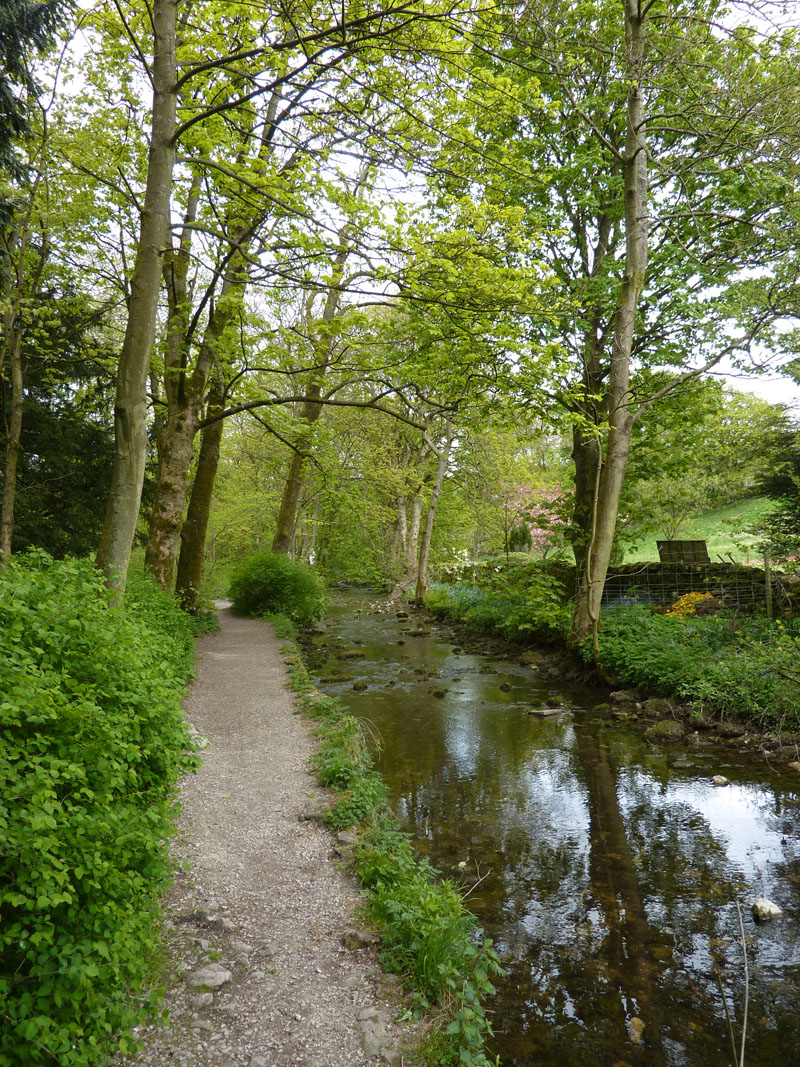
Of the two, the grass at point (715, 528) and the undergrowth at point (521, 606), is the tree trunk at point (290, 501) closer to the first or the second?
the undergrowth at point (521, 606)

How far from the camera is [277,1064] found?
255 centimetres

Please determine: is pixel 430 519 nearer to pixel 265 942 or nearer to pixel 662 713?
pixel 662 713

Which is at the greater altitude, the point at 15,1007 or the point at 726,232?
the point at 726,232

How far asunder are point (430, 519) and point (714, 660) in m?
11.7

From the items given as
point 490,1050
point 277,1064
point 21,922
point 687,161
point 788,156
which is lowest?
point 490,1050

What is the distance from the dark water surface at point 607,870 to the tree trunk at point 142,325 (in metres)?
3.88

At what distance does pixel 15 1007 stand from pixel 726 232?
13745 mm

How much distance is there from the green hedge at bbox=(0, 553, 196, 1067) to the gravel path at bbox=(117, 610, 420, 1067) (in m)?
0.30

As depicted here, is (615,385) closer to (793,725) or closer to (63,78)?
(793,725)

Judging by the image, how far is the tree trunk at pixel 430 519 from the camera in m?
19.9

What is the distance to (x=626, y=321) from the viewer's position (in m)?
10.2

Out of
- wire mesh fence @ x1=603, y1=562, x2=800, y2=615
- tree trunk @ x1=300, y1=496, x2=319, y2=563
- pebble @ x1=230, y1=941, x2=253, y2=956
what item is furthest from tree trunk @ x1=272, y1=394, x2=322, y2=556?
pebble @ x1=230, y1=941, x2=253, y2=956

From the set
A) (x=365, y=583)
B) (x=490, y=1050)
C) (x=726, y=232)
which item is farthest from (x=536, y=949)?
(x=365, y=583)

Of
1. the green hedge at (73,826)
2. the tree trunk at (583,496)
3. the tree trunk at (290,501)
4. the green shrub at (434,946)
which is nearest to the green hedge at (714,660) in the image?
the tree trunk at (583,496)
